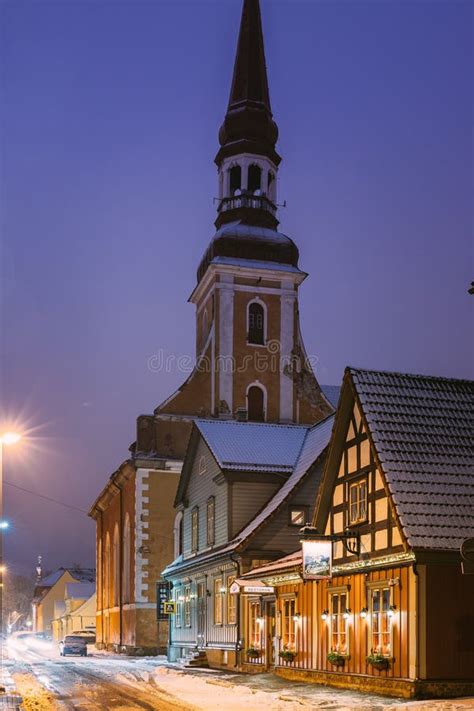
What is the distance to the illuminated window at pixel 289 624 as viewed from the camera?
94.1 ft

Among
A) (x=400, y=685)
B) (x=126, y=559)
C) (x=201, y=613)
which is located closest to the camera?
(x=400, y=685)

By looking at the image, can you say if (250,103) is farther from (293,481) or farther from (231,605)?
(231,605)

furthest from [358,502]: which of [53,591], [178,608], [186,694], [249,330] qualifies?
[53,591]

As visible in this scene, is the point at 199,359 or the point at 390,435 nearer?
the point at 390,435

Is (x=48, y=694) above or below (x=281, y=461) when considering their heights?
below

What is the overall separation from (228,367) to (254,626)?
27157mm

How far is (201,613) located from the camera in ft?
124

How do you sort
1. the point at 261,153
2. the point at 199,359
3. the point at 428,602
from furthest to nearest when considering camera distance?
the point at 261,153, the point at 199,359, the point at 428,602

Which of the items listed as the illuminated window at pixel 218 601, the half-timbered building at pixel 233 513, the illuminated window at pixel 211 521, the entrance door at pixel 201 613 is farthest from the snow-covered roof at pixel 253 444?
the entrance door at pixel 201 613

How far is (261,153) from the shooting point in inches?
2539

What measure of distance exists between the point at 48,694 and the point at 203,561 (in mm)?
12367

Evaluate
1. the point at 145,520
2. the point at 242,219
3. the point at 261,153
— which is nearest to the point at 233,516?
the point at 145,520

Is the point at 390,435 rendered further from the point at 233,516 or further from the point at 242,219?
the point at 242,219

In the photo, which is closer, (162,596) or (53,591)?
(162,596)
